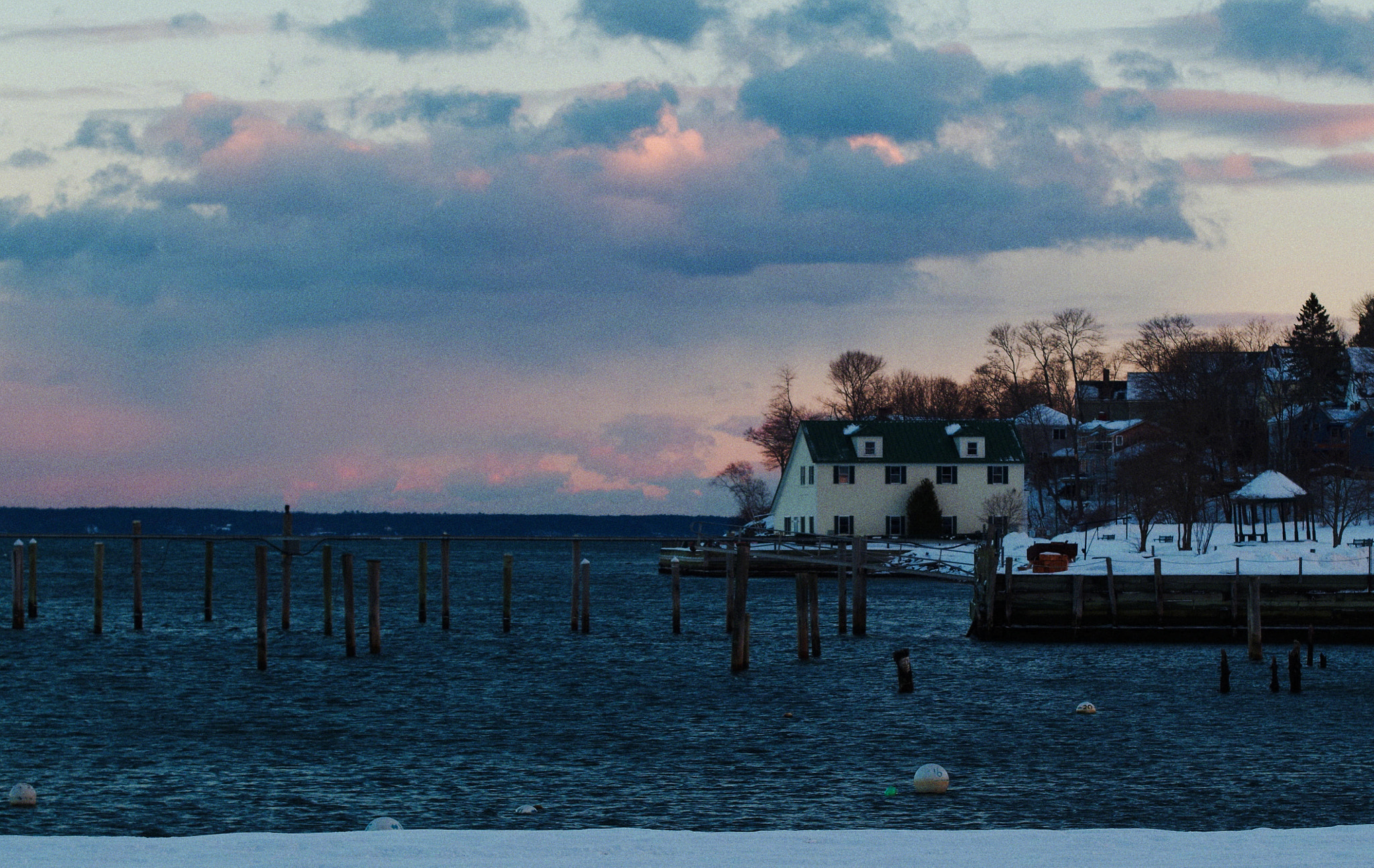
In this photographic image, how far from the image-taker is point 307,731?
97.6 feet

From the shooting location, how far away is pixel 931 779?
2234 centimetres

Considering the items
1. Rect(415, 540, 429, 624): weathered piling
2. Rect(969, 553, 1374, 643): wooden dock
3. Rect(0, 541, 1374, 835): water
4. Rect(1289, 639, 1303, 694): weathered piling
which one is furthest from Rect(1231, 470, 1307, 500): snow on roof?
Rect(1289, 639, 1303, 694): weathered piling

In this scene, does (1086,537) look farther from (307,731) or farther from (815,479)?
(307,731)

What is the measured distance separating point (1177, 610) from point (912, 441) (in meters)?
51.2

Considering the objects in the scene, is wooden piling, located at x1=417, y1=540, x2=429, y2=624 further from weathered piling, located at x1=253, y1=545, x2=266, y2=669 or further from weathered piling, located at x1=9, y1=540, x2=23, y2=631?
weathered piling, located at x1=253, y1=545, x2=266, y2=669

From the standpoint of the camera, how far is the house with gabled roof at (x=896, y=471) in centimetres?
9931

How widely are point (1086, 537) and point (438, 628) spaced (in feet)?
143

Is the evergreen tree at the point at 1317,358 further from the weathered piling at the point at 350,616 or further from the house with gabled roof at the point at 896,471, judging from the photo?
the weathered piling at the point at 350,616

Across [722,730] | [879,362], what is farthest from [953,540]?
[722,730]

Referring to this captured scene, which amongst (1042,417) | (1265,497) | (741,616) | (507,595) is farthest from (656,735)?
(1042,417)

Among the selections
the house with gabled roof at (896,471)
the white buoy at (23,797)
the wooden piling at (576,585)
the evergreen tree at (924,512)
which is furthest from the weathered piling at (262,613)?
the evergreen tree at (924,512)

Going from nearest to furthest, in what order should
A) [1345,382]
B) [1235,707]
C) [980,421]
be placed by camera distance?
[1235,707], [980,421], [1345,382]

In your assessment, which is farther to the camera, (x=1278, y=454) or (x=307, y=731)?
(x=1278, y=454)

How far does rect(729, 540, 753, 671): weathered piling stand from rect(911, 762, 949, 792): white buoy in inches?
640
